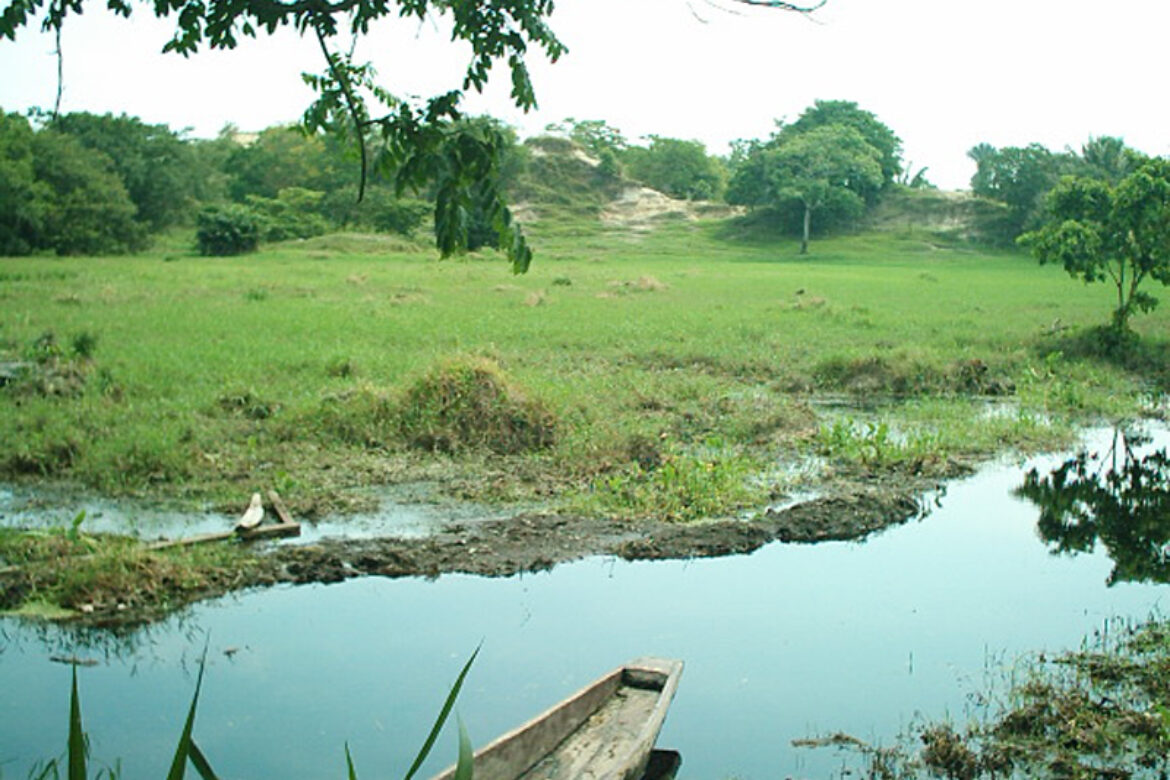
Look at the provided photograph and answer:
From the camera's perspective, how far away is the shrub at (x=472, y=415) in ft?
37.7

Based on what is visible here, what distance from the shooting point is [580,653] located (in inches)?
286

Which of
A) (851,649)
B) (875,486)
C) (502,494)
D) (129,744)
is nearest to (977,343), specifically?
(875,486)

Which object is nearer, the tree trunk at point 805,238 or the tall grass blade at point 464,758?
the tall grass blade at point 464,758

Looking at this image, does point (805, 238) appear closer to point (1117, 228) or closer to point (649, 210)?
point (649, 210)

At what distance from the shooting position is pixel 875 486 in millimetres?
10938

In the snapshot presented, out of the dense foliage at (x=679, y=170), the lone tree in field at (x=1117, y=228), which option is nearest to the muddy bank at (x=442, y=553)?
the lone tree in field at (x=1117, y=228)

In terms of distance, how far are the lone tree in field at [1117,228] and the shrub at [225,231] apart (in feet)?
92.2

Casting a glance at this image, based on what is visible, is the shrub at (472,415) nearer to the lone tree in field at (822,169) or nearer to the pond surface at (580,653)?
the pond surface at (580,653)

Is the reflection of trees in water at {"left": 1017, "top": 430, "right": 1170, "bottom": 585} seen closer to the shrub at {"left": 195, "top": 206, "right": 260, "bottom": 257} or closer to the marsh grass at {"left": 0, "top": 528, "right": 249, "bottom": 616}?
the marsh grass at {"left": 0, "top": 528, "right": 249, "bottom": 616}

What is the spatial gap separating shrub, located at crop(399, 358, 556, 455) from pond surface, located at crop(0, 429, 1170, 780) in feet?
10.4

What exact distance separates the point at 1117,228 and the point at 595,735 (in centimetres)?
1600

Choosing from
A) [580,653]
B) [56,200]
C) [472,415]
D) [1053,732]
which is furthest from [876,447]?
[56,200]

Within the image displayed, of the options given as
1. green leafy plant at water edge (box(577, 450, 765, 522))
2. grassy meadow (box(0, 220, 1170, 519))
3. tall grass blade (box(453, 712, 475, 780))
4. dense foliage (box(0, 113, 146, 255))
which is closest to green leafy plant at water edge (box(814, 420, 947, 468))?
grassy meadow (box(0, 220, 1170, 519))

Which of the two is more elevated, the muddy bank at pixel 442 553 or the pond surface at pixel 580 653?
the muddy bank at pixel 442 553
